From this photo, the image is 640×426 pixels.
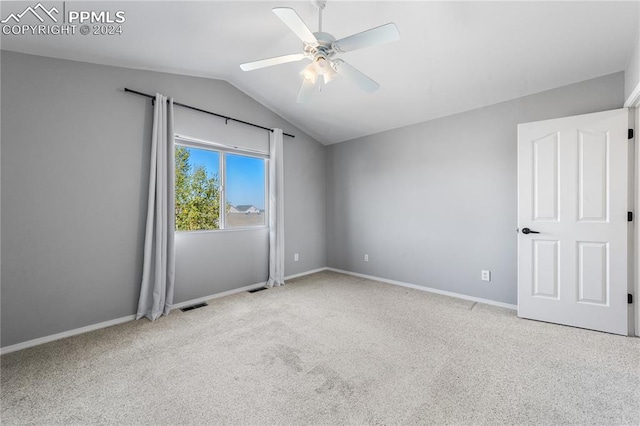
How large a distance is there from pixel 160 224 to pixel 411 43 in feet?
10.0

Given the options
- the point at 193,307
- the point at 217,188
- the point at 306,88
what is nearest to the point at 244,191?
the point at 217,188

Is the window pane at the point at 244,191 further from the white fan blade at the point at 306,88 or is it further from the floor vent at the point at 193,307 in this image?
the white fan blade at the point at 306,88

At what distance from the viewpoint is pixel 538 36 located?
218 cm

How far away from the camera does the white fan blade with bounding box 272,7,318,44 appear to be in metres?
1.53

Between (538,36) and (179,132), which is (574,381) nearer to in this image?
(538,36)

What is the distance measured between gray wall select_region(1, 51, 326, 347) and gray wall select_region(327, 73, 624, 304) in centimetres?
239

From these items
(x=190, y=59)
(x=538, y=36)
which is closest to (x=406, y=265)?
(x=538, y=36)

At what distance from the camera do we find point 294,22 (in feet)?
5.31

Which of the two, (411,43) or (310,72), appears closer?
(310,72)

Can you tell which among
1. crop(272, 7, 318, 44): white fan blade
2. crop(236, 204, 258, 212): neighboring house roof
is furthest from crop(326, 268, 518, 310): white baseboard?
crop(272, 7, 318, 44): white fan blade

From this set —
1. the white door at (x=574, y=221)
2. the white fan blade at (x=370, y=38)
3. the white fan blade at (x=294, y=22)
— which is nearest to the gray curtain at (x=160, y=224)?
the white fan blade at (x=294, y=22)

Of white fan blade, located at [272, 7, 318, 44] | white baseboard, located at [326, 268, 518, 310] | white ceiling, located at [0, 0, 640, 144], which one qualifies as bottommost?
white baseboard, located at [326, 268, 518, 310]

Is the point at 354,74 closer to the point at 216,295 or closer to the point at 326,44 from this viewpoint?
the point at 326,44

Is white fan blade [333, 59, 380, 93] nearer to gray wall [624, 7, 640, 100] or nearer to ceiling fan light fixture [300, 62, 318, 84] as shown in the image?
ceiling fan light fixture [300, 62, 318, 84]
